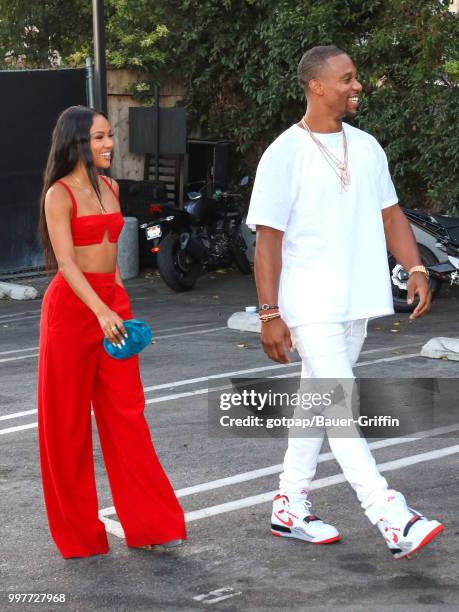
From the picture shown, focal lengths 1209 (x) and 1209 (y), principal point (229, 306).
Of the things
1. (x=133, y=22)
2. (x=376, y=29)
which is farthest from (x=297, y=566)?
(x=133, y=22)

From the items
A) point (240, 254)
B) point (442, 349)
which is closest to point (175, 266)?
point (240, 254)

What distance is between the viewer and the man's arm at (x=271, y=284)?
4750 mm

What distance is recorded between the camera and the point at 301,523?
5105 millimetres

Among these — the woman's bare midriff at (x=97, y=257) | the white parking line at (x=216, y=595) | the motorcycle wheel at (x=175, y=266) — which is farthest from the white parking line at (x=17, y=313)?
the white parking line at (x=216, y=595)

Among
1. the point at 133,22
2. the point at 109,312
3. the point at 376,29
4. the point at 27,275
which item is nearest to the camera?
the point at 109,312

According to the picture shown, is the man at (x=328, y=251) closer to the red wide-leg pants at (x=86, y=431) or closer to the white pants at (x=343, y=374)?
the white pants at (x=343, y=374)

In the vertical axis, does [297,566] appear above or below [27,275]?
above

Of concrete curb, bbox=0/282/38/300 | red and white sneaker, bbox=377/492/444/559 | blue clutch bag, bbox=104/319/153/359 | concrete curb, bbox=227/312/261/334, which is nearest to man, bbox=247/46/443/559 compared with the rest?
red and white sneaker, bbox=377/492/444/559

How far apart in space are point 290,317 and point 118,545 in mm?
1278

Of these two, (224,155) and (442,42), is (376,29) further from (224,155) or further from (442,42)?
(224,155)

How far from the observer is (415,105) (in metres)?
13.6

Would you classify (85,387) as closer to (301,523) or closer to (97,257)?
(97,257)

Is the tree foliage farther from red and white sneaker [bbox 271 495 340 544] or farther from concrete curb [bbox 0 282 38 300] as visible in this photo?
red and white sneaker [bbox 271 495 340 544]

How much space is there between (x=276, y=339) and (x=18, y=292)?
9363 millimetres
